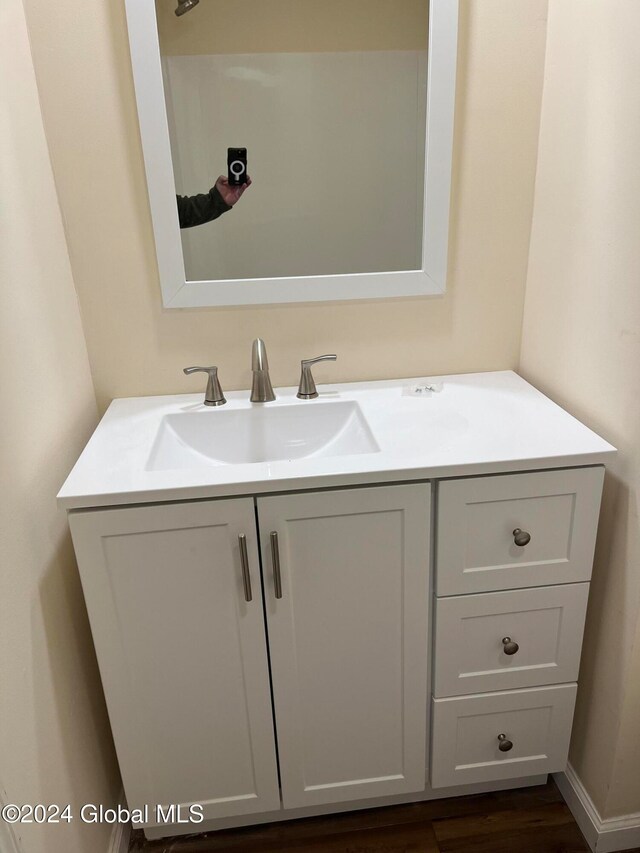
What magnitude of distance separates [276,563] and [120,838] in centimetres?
78

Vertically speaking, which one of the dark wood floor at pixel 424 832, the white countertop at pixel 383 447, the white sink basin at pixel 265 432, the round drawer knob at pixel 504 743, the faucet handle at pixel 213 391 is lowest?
the dark wood floor at pixel 424 832

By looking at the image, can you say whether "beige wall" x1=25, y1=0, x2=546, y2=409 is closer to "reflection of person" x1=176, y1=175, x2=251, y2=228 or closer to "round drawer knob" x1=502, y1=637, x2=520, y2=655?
"reflection of person" x1=176, y1=175, x2=251, y2=228

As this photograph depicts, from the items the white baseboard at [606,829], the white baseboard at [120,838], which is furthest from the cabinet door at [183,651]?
the white baseboard at [606,829]

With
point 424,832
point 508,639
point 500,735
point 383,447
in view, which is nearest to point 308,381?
point 383,447

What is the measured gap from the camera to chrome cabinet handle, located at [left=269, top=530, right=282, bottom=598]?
1111 millimetres

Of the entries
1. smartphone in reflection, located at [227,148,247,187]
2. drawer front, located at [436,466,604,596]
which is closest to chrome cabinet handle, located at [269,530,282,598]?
drawer front, located at [436,466,604,596]

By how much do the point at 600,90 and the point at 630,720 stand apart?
1.21 meters

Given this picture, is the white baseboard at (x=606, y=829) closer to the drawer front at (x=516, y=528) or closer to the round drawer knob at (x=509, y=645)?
the round drawer knob at (x=509, y=645)

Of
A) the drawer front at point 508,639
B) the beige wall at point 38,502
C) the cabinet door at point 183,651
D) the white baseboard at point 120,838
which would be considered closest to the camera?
the beige wall at point 38,502

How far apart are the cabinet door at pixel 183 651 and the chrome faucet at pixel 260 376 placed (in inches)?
15.4

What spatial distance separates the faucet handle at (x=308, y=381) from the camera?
1.43 m

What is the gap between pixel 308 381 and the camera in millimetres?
1437

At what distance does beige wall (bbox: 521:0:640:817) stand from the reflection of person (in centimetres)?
68

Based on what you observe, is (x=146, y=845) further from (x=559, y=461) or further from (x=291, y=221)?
(x=291, y=221)
